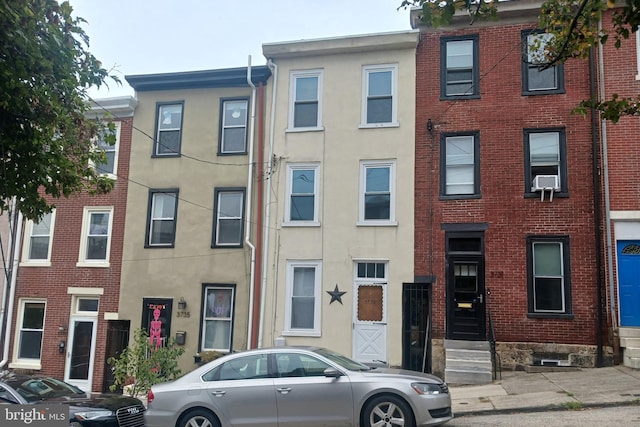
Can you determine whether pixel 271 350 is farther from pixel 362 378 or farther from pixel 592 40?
pixel 592 40

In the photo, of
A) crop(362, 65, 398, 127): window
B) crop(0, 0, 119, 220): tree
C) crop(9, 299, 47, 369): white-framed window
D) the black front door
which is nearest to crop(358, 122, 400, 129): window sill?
crop(362, 65, 398, 127): window

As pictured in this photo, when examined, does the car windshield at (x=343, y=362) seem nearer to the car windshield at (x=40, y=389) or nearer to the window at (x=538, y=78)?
the car windshield at (x=40, y=389)

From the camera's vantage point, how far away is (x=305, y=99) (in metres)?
16.2

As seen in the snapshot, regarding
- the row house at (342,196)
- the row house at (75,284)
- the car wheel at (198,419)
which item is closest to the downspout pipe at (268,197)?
the row house at (342,196)

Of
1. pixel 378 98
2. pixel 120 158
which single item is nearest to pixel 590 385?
pixel 378 98

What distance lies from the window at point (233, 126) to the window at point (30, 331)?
24.6 ft

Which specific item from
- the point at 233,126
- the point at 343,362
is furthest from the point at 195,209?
the point at 343,362

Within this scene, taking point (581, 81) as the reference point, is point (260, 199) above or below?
below

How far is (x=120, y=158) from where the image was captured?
683 inches

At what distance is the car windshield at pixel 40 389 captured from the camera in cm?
899

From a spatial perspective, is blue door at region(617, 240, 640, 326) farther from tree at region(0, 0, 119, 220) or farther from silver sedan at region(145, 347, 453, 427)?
tree at region(0, 0, 119, 220)

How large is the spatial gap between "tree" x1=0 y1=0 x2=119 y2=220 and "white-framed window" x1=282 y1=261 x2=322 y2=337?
740cm

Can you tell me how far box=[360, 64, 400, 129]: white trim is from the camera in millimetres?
15399

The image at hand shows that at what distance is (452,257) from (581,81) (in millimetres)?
5583
